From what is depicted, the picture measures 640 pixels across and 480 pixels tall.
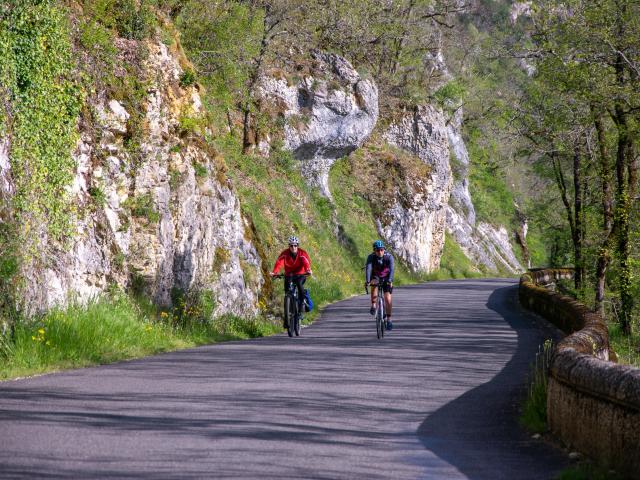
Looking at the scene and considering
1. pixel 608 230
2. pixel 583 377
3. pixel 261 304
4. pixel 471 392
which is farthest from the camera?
pixel 608 230

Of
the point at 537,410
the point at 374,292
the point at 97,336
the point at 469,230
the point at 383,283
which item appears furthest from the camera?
the point at 469,230

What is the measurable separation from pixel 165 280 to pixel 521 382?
369 inches

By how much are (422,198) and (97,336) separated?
43479 millimetres

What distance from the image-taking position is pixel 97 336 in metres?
15.4

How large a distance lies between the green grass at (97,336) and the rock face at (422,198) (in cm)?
3576

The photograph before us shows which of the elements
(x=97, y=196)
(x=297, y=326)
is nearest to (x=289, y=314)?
(x=297, y=326)

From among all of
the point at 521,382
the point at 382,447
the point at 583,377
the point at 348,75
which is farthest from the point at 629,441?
the point at 348,75

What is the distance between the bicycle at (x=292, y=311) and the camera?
2109cm

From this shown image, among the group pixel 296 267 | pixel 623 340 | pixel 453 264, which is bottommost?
pixel 623 340

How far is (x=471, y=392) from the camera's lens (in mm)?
11891

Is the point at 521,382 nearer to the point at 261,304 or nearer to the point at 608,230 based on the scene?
the point at 261,304

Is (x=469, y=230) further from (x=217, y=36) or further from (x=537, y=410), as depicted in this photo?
(x=537, y=410)

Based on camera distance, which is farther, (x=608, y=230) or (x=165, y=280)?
(x=608, y=230)

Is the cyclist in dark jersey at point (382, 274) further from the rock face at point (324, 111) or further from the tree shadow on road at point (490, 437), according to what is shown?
the rock face at point (324, 111)
